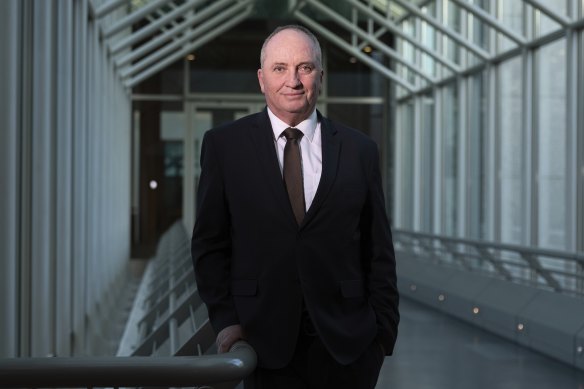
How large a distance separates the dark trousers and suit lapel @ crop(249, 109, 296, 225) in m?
0.35

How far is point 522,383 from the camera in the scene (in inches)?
340

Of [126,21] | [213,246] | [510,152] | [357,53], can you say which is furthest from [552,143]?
[213,246]

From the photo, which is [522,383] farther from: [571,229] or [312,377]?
[571,229]

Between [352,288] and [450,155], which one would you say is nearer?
[352,288]

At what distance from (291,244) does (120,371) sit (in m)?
0.61

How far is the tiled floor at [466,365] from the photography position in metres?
8.63

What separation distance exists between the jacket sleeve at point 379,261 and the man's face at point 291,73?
11.5 inches

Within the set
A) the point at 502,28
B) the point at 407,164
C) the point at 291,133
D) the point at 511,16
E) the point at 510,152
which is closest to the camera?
the point at 291,133

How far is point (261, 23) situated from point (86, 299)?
17790mm

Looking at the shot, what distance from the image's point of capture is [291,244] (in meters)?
2.94

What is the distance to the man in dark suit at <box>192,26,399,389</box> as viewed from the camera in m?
2.95

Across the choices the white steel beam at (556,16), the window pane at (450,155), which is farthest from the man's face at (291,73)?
the window pane at (450,155)

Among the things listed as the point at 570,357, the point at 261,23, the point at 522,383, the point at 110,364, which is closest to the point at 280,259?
the point at 110,364

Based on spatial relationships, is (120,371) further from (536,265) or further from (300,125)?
(536,265)
